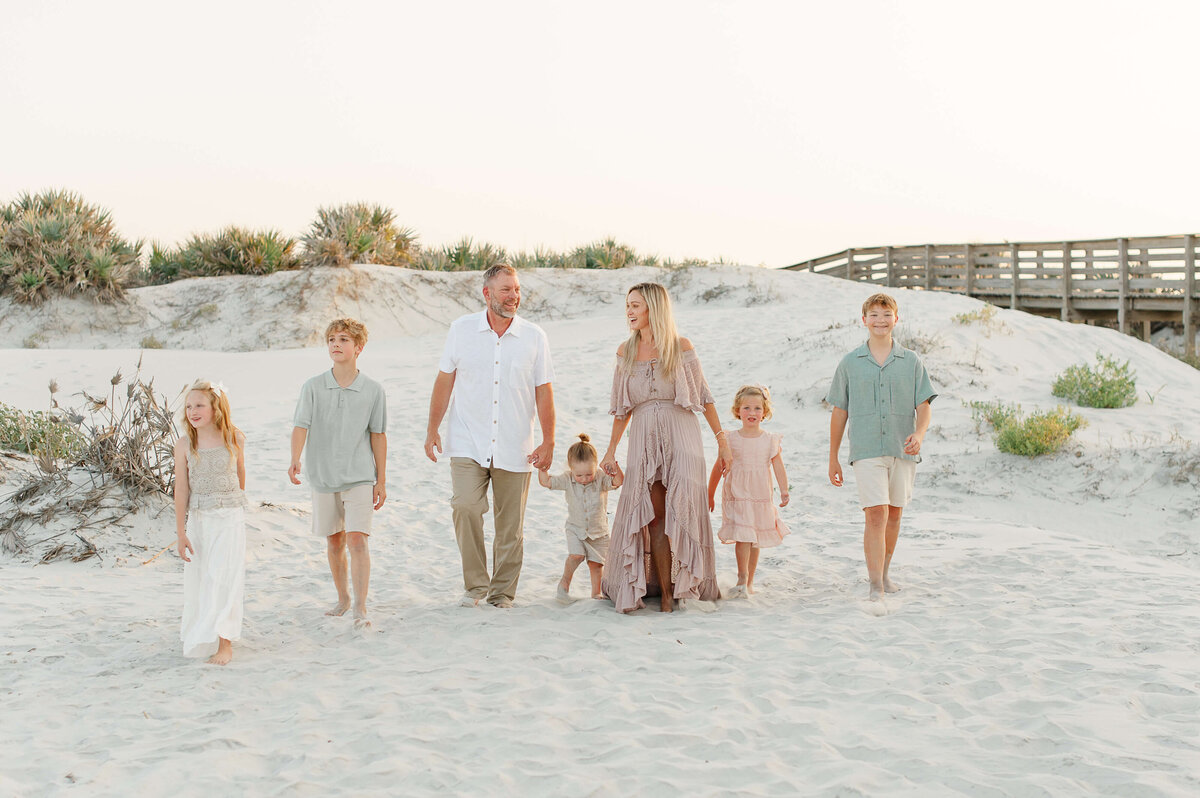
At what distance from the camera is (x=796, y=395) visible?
13.2m

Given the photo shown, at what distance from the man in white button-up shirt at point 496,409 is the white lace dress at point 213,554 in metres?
1.14

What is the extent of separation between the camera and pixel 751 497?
6.12m

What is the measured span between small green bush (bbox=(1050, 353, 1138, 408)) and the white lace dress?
10974 mm

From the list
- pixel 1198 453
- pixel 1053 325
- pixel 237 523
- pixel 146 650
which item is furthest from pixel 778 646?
pixel 1053 325

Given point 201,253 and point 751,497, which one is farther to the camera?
point 201,253

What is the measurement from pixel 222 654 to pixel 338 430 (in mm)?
1286

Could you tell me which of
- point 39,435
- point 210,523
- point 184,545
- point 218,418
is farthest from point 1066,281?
point 184,545

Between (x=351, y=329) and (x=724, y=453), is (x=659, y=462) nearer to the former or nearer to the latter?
(x=724, y=453)

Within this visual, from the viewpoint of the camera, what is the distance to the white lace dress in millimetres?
5074

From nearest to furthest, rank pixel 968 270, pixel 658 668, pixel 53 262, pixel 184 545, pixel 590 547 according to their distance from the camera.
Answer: pixel 658 668, pixel 184 545, pixel 590 547, pixel 53 262, pixel 968 270

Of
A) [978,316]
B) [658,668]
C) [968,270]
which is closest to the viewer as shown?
[658,668]

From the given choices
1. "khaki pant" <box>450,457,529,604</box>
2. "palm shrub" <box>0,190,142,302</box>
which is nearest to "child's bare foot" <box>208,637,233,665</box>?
"khaki pant" <box>450,457,529,604</box>

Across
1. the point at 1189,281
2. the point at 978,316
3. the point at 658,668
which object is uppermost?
the point at 1189,281

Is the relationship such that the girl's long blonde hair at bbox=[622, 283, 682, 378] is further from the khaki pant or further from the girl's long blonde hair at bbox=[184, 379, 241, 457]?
the girl's long blonde hair at bbox=[184, 379, 241, 457]
